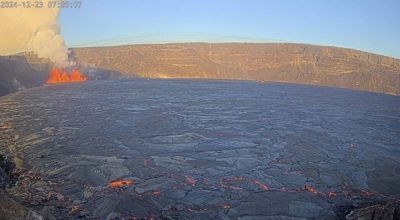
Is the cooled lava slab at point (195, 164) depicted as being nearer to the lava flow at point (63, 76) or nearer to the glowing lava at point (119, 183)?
the glowing lava at point (119, 183)

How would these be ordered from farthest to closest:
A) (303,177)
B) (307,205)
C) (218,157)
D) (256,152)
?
(256,152) < (218,157) < (303,177) < (307,205)

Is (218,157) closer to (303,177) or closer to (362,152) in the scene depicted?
Answer: (303,177)

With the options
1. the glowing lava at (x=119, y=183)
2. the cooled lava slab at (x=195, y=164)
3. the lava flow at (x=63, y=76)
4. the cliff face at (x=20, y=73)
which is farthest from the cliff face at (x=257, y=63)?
the glowing lava at (x=119, y=183)

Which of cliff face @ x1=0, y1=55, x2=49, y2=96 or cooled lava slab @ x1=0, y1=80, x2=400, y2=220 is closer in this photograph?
cooled lava slab @ x1=0, y1=80, x2=400, y2=220

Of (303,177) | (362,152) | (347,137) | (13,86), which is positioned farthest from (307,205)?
(13,86)

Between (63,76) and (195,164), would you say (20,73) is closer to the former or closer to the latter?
(63,76)

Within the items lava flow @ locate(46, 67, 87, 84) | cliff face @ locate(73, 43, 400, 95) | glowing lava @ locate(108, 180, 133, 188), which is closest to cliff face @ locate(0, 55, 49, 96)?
lava flow @ locate(46, 67, 87, 84)

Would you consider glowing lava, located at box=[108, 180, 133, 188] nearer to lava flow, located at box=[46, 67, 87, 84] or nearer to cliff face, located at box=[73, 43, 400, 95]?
lava flow, located at box=[46, 67, 87, 84]
